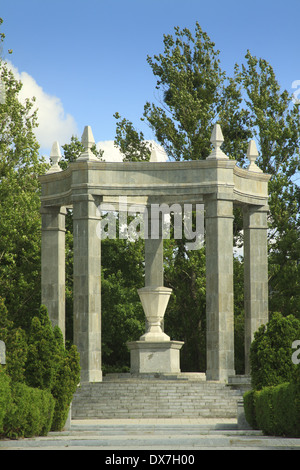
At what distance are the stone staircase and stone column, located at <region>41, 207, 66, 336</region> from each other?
6.55 metres

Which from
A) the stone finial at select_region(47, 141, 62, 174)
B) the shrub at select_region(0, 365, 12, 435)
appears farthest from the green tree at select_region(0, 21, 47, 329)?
the shrub at select_region(0, 365, 12, 435)

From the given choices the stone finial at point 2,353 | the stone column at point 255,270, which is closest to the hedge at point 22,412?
the stone finial at point 2,353

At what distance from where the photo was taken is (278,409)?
79.2ft

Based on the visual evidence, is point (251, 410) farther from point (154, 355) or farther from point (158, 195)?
point (158, 195)

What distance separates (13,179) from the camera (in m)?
52.4

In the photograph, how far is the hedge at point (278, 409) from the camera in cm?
2320

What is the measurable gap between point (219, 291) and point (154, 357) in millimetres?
4214

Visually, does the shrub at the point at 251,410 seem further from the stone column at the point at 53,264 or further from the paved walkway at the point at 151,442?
the stone column at the point at 53,264

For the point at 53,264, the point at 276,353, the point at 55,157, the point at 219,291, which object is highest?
the point at 55,157

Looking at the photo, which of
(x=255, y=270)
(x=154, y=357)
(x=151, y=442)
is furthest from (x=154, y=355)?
(x=151, y=442)

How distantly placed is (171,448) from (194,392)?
15560 mm

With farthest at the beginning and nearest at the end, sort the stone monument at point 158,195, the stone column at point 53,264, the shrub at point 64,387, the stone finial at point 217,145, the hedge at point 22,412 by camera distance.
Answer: the stone column at point 53,264
the stone finial at point 217,145
the stone monument at point 158,195
the shrub at point 64,387
the hedge at point 22,412

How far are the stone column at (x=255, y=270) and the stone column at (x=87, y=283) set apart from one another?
25.5 feet
